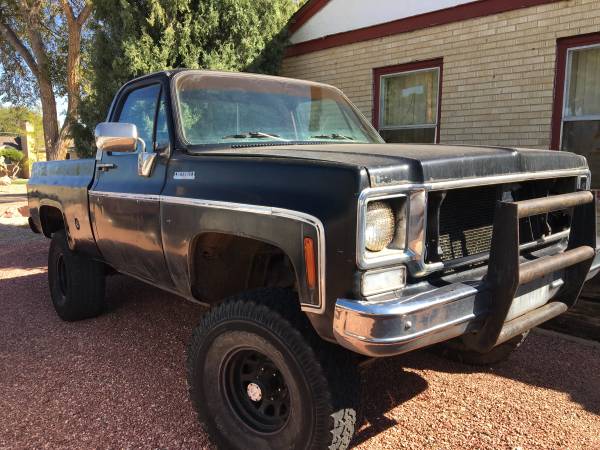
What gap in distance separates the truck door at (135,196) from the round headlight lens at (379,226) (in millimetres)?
1485

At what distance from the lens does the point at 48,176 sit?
15.7ft

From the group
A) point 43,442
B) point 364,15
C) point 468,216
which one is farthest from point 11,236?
point 468,216

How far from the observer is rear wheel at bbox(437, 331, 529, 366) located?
11.4 feet

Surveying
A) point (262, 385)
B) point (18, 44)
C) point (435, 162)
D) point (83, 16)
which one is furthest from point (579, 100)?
point (18, 44)

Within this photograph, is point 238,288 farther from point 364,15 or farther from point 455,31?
Answer: point 364,15

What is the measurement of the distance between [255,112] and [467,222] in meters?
1.61

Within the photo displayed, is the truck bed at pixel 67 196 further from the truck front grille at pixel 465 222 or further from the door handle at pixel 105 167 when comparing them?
the truck front grille at pixel 465 222

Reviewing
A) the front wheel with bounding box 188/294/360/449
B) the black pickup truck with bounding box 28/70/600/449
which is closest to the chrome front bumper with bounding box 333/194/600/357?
the black pickup truck with bounding box 28/70/600/449

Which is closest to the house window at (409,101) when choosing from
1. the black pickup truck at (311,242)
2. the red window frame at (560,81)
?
the red window frame at (560,81)

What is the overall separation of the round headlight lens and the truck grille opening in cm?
24

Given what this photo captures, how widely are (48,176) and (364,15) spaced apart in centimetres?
516

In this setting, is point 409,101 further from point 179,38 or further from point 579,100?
point 179,38

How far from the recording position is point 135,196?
130 inches

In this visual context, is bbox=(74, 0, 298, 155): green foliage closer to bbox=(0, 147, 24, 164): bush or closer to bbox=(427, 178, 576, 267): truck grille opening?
bbox=(427, 178, 576, 267): truck grille opening
